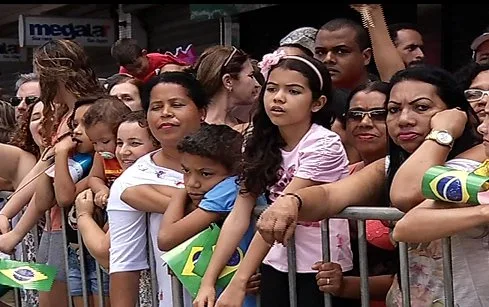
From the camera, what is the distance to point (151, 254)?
3.97m

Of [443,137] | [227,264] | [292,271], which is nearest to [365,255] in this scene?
[292,271]

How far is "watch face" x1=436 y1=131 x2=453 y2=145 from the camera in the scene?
305 centimetres

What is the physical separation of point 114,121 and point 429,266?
6.24 feet

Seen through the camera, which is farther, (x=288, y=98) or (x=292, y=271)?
(x=288, y=98)

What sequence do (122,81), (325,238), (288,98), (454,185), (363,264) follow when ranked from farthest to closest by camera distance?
(122,81) < (288,98) < (325,238) < (363,264) < (454,185)

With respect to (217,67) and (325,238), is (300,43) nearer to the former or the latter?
(217,67)

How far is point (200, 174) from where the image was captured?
12.2ft

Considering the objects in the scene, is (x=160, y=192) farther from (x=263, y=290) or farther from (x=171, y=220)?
(x=263, y=290)

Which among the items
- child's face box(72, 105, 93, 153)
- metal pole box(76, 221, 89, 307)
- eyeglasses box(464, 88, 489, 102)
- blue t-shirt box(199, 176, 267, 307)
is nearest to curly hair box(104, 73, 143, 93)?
child's face box(72, 105, 93, 153)

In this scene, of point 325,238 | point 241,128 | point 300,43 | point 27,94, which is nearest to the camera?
point 325,238

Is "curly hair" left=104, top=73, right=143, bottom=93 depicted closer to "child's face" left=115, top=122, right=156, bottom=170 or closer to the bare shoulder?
"child's face" left=115, top=122, right=156, bottom=170

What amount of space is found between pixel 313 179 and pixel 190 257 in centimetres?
57

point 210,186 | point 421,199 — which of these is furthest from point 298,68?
point 421,199

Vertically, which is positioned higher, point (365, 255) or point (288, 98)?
point (288, 98)
